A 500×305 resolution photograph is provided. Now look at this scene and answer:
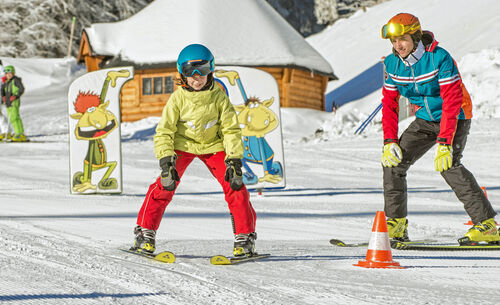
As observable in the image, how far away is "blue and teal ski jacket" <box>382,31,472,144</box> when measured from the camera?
Result: 473 cm

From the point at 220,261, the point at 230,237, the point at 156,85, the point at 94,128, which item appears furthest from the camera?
the point at 156,85

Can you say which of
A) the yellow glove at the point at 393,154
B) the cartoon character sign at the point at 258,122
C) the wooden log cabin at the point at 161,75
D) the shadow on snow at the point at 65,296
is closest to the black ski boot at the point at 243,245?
the shadow on snow at the point at 65,296

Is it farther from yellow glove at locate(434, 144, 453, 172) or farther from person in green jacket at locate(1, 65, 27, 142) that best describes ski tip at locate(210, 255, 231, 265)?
person in green jacket at locate(1, 65, 27, 142)

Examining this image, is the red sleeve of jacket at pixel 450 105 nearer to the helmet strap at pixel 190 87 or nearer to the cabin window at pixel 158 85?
the helmet strap at pixel 190 87

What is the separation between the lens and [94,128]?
856 centimetres

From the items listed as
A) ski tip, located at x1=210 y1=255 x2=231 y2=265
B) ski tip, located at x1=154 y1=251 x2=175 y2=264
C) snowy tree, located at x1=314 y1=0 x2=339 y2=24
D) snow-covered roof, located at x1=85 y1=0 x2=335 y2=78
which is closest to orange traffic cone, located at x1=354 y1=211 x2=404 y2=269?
ski tip, located at x1=210 y1=255 x2=231 y2=265

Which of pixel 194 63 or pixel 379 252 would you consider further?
pixel 194 63

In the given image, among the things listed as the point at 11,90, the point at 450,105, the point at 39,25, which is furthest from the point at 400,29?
the point at 39,25

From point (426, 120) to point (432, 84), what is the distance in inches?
13.0

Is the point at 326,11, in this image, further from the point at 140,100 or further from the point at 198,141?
the point at 198,141

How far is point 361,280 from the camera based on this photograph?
3.50 metres

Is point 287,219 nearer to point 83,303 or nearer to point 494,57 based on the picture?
point 83,303

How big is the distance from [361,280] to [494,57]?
21.0 meters

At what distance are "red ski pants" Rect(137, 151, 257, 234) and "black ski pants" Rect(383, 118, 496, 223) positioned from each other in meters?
1.39
